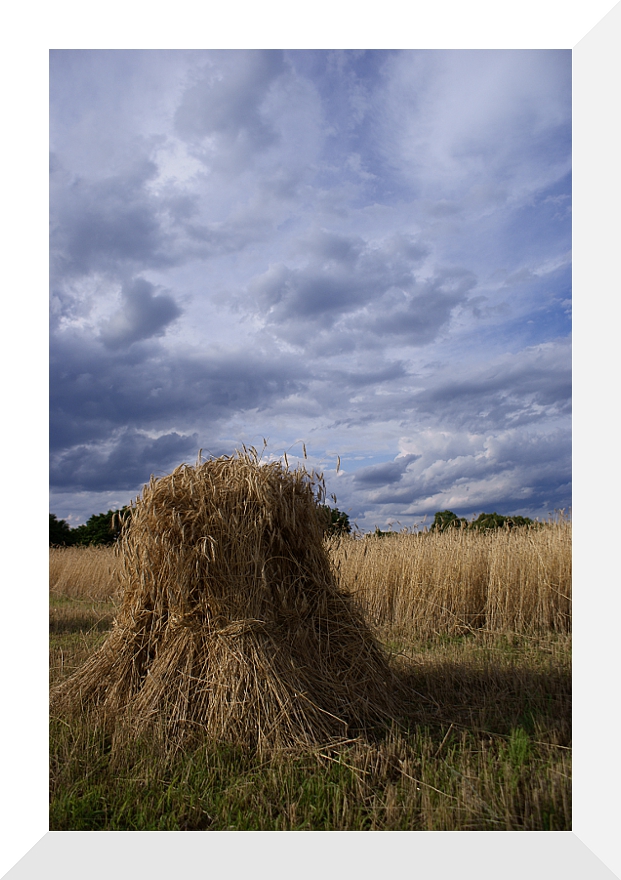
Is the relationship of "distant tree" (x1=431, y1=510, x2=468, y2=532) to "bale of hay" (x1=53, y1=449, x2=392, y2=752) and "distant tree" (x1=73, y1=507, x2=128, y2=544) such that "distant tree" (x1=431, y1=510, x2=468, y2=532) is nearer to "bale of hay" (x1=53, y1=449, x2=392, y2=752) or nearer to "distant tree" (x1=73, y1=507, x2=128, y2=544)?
"bale of hay" (x1=53, y1=449, x2=392, y2=752)

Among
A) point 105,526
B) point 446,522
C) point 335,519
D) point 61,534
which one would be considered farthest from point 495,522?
point 61,534

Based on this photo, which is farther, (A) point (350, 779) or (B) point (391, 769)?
(B) point (391, 769)

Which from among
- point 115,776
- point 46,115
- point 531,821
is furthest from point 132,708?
point 46,115

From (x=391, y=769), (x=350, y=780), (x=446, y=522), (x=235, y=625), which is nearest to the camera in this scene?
(x=350, y=780)

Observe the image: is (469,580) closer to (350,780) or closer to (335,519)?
(335,519)

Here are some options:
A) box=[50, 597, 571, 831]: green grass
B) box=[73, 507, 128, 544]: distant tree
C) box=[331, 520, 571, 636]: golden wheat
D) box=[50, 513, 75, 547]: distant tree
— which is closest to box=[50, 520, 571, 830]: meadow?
box=[50, 597, 571, 831]: green grass

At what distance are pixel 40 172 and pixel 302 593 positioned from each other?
300 cm

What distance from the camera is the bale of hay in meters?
3.40

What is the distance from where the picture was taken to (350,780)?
116 inches

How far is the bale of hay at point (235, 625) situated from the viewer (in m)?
3.40

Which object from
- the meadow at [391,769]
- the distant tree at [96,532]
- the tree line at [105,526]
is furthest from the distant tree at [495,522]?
the distant tree at [96,532]

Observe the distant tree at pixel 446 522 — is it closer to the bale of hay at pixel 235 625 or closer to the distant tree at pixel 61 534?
the bale of hay at pixel 235 625
